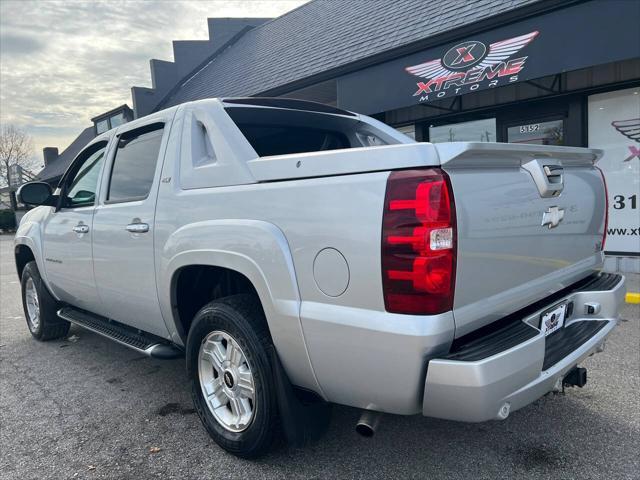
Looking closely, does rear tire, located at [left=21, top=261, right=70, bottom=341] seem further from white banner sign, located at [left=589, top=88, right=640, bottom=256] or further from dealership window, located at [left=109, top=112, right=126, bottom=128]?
dealership window, located at [left=109, top=112, right=126, bottom=128]

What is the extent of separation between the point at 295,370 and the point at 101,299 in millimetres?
2169

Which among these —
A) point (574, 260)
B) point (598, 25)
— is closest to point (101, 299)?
point (574, 260)

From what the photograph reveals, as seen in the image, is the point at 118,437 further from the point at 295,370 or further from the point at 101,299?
the point at 295,370

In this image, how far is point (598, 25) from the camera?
6125 millimetres

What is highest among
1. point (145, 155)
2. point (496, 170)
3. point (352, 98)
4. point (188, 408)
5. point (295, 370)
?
point (352, 98)

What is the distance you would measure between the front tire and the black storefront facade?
19.0ft

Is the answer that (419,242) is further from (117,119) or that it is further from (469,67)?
(117,119)

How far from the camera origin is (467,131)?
9.30 metres

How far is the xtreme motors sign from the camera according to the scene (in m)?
6.03

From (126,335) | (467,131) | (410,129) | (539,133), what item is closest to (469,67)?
(539,133)

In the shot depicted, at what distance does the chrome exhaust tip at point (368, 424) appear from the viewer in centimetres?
208

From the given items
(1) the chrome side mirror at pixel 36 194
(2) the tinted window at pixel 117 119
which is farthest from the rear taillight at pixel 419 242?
(2) the tinted window at pixel 117 119

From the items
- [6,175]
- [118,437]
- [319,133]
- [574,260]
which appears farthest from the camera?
Answer: [6,175]

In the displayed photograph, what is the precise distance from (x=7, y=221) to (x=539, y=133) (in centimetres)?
4057
